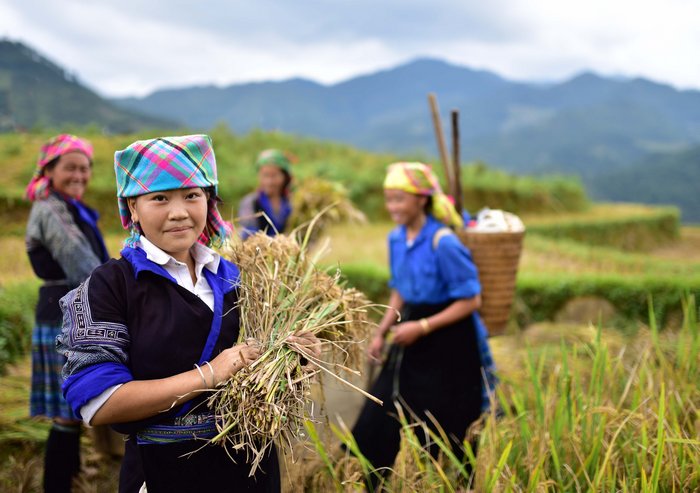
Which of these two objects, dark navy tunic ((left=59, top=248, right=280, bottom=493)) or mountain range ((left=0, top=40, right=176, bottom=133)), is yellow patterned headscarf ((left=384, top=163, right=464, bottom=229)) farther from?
mountain range ((left=0, top=40, right=176, bottom=133))

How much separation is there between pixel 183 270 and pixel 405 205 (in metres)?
1.60

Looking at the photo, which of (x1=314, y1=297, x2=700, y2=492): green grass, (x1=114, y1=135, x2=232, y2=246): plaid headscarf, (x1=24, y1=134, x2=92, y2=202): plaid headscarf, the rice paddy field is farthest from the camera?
(x1=24, y1=134, x2=92, y2=202): plaid headscarf

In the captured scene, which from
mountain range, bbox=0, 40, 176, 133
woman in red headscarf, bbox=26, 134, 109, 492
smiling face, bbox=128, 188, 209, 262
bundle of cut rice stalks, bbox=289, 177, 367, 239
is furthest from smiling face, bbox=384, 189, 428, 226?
mountain range, bbox=0, 40, 176, 133

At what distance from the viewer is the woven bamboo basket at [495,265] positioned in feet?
10.9

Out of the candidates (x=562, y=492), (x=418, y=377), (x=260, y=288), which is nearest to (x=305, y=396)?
(x=260, y=288)

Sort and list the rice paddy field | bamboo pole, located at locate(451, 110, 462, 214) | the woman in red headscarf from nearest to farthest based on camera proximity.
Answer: the rice paddy field < the woman in red headscarf < bamboo pole, located at locate(451, 110, 462, 214)

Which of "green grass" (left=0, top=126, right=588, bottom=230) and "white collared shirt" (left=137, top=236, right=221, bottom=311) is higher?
"green grass" (left=0, top=126, right=588, bottom=230)

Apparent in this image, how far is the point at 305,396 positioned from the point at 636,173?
93226mm

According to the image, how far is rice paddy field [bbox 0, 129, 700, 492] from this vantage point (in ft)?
6.53

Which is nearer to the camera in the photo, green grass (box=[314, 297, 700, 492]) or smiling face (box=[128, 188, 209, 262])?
smiling face (box=[128, 188, 209, 262])

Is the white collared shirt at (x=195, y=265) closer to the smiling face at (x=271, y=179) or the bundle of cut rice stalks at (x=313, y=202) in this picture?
the smiling face at (x=271, y=179)

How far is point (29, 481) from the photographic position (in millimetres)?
2932

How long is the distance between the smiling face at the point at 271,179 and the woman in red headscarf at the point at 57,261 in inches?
69.6

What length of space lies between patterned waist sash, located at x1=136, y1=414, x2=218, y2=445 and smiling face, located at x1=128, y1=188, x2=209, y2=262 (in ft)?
1.42
